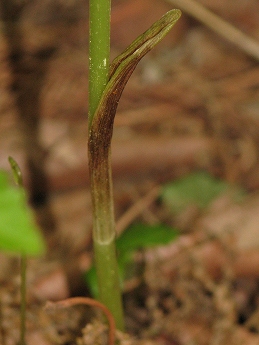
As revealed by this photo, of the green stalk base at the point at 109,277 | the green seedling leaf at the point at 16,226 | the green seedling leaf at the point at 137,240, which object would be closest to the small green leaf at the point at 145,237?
the green seedling leaf at the point at 137,240

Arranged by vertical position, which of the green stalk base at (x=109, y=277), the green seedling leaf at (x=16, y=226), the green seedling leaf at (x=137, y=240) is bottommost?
the green seedling leaf at (x=137, y=240)

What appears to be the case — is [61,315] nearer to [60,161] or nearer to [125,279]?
[125,279]

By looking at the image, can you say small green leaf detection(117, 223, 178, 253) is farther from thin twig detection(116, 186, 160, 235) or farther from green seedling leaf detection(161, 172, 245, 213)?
green seedling leaf detection(161, 172, 245, 213)

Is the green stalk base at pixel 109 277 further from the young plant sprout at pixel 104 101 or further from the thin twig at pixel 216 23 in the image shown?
the thin twig at pixel 216 23

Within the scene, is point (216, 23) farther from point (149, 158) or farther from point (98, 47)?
point (98, 47)

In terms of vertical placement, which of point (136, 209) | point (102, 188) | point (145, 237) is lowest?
point (136, 209)

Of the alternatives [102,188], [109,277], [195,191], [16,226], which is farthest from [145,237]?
[16,226]
